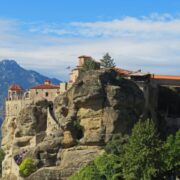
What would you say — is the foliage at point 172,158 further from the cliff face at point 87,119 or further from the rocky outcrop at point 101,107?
the rocky outcrop at point 101,107

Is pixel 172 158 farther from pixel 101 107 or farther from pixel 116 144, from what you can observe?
pixel 101 107

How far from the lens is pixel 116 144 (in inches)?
2213

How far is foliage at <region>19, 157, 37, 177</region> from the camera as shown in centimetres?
5903

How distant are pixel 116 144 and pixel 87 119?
5.08 metres

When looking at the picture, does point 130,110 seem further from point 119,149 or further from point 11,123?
point 11,123

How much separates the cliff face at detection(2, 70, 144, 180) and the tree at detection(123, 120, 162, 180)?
9.06 metres

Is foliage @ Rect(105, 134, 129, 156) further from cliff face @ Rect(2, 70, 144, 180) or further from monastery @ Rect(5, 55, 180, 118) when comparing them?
monastery @ Rect(5, 55, 180, 118)

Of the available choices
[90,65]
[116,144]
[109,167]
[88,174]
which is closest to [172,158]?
[109,167]

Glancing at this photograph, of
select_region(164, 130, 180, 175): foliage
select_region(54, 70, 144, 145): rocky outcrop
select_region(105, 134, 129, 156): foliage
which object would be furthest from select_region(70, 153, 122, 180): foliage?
select_region(54, 70, 144, 145): rocky outcrop

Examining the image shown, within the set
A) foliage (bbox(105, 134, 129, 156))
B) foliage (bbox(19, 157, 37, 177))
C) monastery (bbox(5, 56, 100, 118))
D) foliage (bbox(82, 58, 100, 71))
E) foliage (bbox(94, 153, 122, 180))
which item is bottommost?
foliage (bbox(19, 157, 37, 177))

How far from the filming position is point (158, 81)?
69938 mm

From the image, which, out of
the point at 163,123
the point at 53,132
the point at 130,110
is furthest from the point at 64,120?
the point at 163,123

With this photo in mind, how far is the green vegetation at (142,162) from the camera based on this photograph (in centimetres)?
4688

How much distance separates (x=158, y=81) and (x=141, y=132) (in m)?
22.3
